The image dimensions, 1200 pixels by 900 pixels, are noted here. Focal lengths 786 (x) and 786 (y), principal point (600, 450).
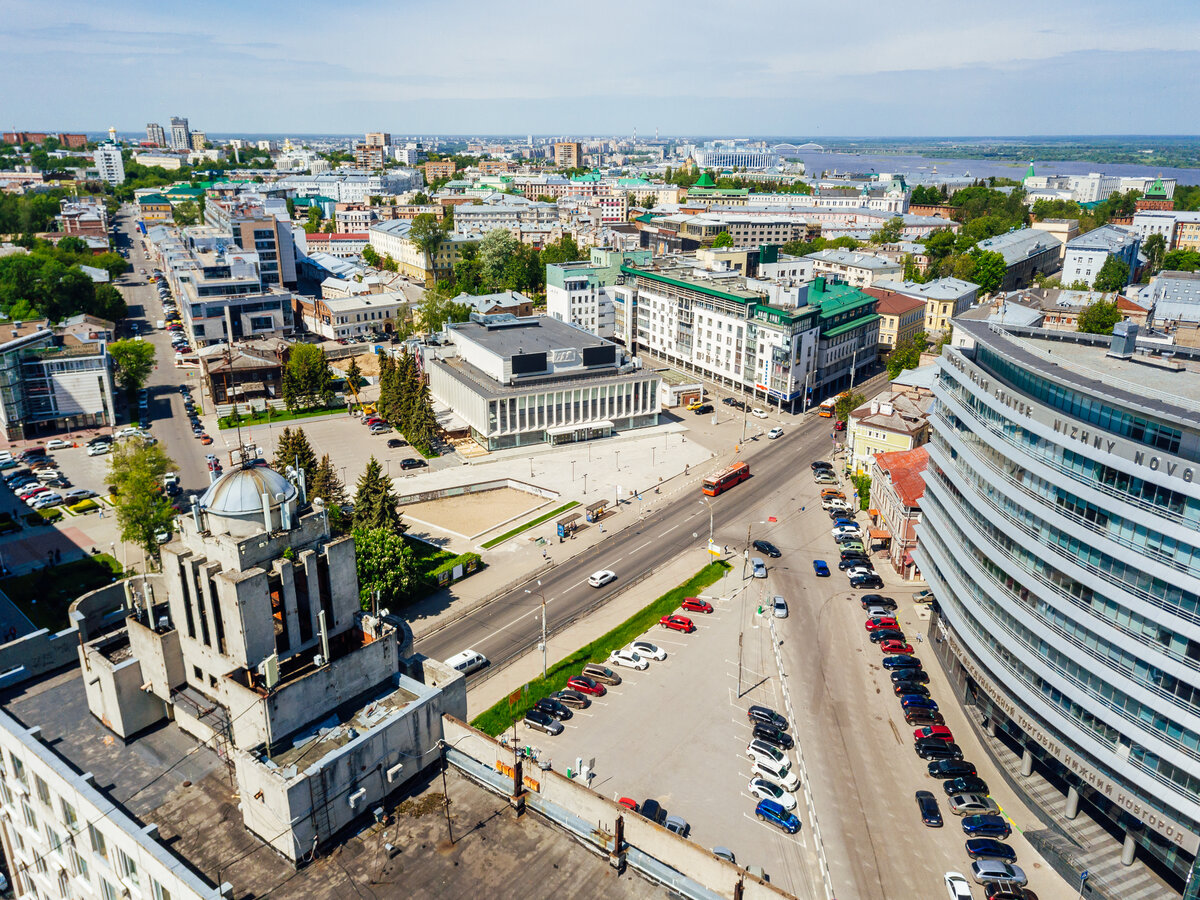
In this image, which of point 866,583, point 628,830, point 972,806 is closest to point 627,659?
point 972,806

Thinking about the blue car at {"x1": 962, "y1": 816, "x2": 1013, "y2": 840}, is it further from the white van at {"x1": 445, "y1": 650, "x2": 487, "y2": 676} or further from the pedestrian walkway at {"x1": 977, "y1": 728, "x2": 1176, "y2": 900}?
the white van at {"x1": 445, "y1": 650, "x2": 487, "y2": 676}

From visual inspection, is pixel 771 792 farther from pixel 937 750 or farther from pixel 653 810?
pixel 937 750

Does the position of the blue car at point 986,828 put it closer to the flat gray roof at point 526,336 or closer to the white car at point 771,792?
the white car at point 771,792

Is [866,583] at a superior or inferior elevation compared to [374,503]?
inferior

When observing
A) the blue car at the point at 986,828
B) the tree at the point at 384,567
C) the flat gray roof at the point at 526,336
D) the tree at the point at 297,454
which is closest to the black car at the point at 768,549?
the tree at the point at 384,567

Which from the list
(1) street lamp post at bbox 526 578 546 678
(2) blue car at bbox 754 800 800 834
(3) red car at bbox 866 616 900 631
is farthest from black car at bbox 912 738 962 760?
(1) street lamp post at bbox 526 578 546 678

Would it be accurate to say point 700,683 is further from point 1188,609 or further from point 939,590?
point 1188,609
